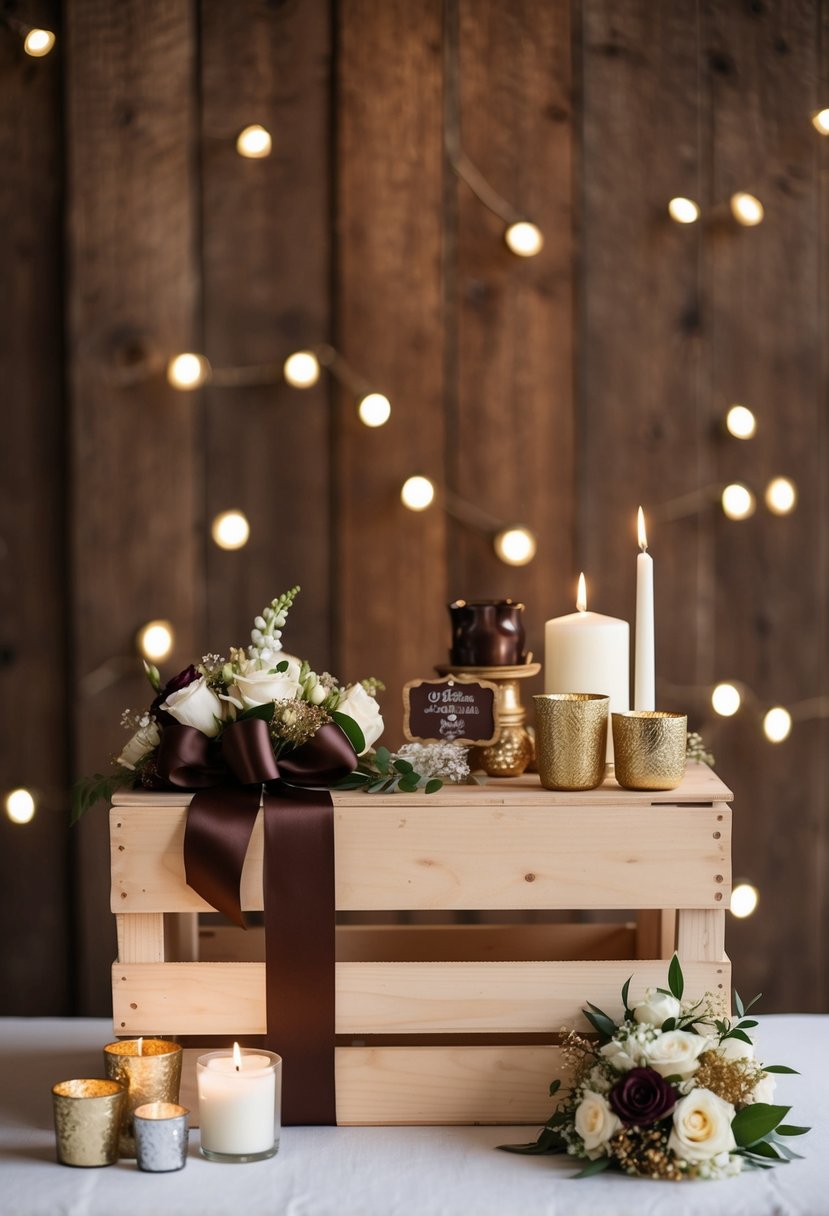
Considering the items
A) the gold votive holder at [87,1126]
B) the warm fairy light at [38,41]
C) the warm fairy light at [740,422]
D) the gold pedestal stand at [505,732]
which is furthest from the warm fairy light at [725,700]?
the warm fairy light at [38,41]

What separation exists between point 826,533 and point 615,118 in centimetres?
61

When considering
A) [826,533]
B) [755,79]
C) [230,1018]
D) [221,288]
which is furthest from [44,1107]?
[755,79]

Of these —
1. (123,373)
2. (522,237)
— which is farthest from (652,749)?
(123,373)

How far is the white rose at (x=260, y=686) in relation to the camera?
1138 millimetres

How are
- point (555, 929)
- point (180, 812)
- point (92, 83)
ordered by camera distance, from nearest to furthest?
1. point (180, 812)
2. point (555, 929)
3. point (92, 83)

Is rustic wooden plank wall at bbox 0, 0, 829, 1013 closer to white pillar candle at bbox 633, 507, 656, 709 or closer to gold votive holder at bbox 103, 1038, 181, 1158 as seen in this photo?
white pillar candle at bbox 633, 507, 656, 709

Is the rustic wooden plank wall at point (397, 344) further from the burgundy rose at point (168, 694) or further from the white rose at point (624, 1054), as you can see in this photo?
the white rose at point (624, 1054)

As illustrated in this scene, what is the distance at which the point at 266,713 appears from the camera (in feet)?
3.72

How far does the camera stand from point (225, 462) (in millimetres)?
1580

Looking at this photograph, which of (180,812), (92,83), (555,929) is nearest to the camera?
(180,812)

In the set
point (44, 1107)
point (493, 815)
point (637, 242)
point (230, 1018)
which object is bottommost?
point (44, 1107)

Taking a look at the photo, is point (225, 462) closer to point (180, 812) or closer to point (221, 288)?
point (221, 288)

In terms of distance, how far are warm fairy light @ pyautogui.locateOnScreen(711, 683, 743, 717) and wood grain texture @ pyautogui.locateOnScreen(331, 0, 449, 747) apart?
0.36 m

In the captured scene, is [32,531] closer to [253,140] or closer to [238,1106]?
[253,140]
